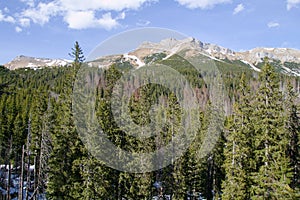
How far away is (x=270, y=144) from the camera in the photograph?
76.9 ft

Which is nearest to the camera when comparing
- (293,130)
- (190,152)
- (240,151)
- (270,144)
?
(270,144)

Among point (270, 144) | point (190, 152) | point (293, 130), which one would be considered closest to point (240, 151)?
point (270, 144)

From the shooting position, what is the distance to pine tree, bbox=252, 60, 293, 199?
72.5 feet

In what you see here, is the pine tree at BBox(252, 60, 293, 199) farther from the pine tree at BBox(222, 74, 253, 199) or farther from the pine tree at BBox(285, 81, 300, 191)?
the pine tree at BBox(285, 81, 300, 191)

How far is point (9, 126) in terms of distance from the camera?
53.4m

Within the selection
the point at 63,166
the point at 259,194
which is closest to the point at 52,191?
the point at 63,166

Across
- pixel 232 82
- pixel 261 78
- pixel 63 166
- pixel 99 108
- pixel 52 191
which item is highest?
pixel 232 82

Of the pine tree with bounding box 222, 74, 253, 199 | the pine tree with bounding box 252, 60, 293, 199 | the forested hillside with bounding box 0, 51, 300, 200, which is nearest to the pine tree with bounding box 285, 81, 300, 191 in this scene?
the forested hillside with bounding box 0, 51, 300, 200

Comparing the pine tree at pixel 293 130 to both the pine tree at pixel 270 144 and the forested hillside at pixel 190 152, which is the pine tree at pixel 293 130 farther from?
the pine tree at pixel 270 144

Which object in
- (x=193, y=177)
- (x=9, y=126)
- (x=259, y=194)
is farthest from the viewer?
(x=9, y=126)

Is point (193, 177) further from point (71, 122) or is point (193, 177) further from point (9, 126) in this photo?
point (9, 126)

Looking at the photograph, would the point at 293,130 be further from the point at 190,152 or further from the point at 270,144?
the point at 190,152

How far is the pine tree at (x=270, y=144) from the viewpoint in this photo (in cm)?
2209

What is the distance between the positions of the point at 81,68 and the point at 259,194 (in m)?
19.2
